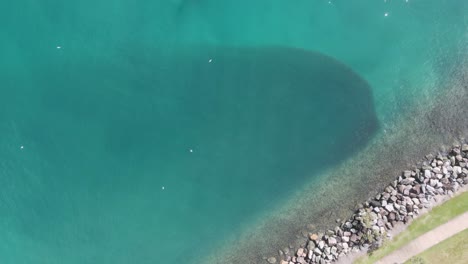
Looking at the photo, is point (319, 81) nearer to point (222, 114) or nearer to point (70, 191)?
point (222, 114)

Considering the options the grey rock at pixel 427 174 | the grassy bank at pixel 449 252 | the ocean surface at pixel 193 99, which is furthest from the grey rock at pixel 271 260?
the grey rock at pixel 427 174

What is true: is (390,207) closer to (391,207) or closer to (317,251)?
(391,207)

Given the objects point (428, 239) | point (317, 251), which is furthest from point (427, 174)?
point (317, 251)

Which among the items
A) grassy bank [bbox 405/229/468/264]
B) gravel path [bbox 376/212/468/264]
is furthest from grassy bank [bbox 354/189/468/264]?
grassy bank [bbox 405/229/468/264]

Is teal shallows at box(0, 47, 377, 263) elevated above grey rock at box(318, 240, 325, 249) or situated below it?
above

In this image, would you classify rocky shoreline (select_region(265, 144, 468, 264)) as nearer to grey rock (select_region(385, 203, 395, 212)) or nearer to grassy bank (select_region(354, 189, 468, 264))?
grey rock (select_region(385, 203, 395, 212))

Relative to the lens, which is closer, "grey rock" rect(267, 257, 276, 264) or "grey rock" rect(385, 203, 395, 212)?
"grey rock" rect(385, 203, 395, 212)

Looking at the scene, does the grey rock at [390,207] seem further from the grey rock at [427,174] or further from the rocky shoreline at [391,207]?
the grey rock at [427,174]
